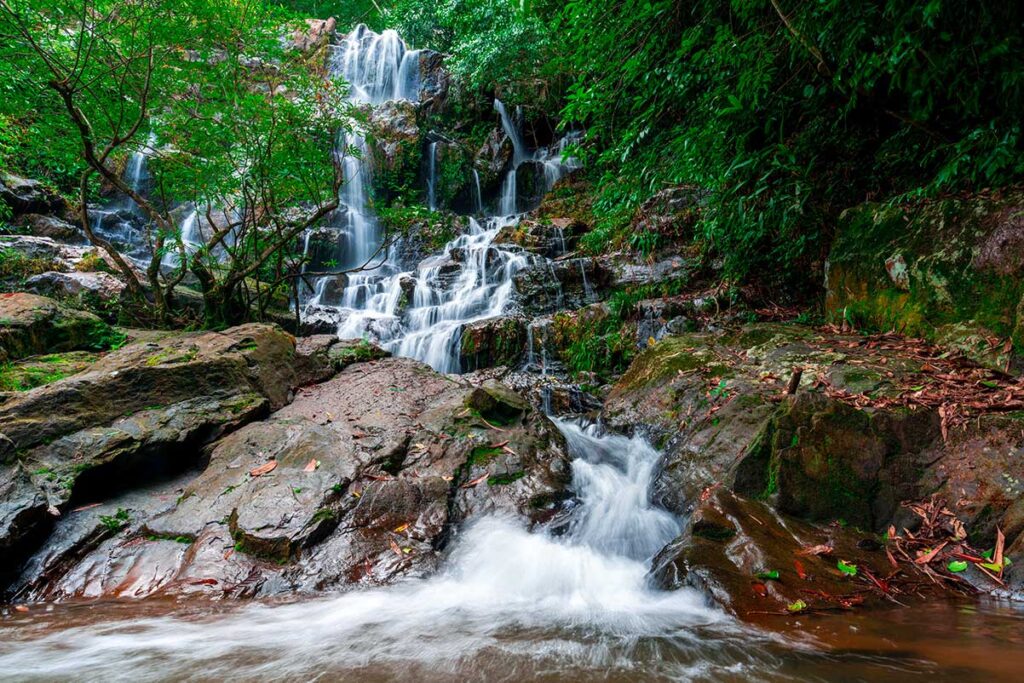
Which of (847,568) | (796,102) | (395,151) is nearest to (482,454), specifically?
(847,568)

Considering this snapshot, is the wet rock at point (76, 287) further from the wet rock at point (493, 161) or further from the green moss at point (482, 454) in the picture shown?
the wet rock at point (493, 161)

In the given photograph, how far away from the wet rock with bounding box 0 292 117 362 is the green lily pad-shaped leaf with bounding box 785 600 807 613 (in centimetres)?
693

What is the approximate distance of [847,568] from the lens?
2.60 meters

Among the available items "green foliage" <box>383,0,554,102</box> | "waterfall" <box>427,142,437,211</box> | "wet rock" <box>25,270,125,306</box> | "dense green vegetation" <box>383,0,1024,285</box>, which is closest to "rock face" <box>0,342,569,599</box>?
"dense green vegetation" <box>383,0,1024,285</box>

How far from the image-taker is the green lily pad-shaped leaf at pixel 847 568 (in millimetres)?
2566

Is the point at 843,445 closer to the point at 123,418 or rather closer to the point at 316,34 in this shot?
the point at 123,418

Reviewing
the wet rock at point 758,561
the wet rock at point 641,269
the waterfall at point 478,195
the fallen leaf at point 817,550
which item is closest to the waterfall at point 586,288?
the wet rock at point 641,269

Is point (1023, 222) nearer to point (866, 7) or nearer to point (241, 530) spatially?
point (866, 7)

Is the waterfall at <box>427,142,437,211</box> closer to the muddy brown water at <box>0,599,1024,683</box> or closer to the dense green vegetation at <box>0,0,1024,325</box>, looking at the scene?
the dense green vegetation at <box>0,0,1024,325</box>

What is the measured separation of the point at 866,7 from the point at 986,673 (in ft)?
13.9

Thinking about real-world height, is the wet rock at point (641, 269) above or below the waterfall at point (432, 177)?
below

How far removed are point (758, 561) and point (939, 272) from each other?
3.33 m

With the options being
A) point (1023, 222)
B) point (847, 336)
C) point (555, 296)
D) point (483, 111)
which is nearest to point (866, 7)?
point (1023, 222)

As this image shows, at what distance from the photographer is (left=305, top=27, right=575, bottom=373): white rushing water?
30.5 feet
